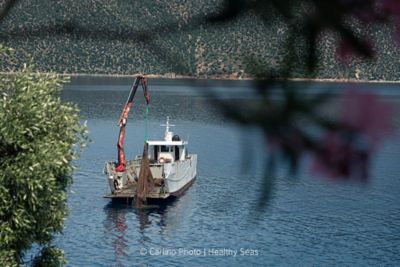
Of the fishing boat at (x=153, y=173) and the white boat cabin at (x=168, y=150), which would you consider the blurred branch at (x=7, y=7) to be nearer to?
the fishing boat at (x=153, y=173)

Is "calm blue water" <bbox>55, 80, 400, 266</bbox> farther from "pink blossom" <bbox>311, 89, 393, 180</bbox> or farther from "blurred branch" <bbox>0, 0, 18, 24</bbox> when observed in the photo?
"pink blossom" <bbox>311, 89, 393, 180</bbox>

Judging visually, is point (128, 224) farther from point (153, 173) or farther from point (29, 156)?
point (29, 156)

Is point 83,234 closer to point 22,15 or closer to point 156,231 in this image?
point 156,231

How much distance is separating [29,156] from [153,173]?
44.8 metres

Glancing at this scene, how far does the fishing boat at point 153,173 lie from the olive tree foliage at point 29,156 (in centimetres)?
3695

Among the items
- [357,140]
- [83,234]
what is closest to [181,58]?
[357,140]

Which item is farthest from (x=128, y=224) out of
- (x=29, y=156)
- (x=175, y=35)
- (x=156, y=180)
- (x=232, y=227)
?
(x=175, y=35)

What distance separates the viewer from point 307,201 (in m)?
55.9

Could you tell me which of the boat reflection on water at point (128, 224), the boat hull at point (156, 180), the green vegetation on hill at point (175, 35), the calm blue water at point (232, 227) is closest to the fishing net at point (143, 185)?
the boat hull at point (156, 180)

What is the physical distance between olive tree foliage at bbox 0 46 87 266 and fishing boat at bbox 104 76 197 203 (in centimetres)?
3695

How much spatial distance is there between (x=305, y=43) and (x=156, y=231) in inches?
1933

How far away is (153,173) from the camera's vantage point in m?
62.3

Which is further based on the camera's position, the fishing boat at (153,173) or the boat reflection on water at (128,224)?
the fishing boat at (153,173)

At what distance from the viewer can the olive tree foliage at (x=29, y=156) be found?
17234 mm
